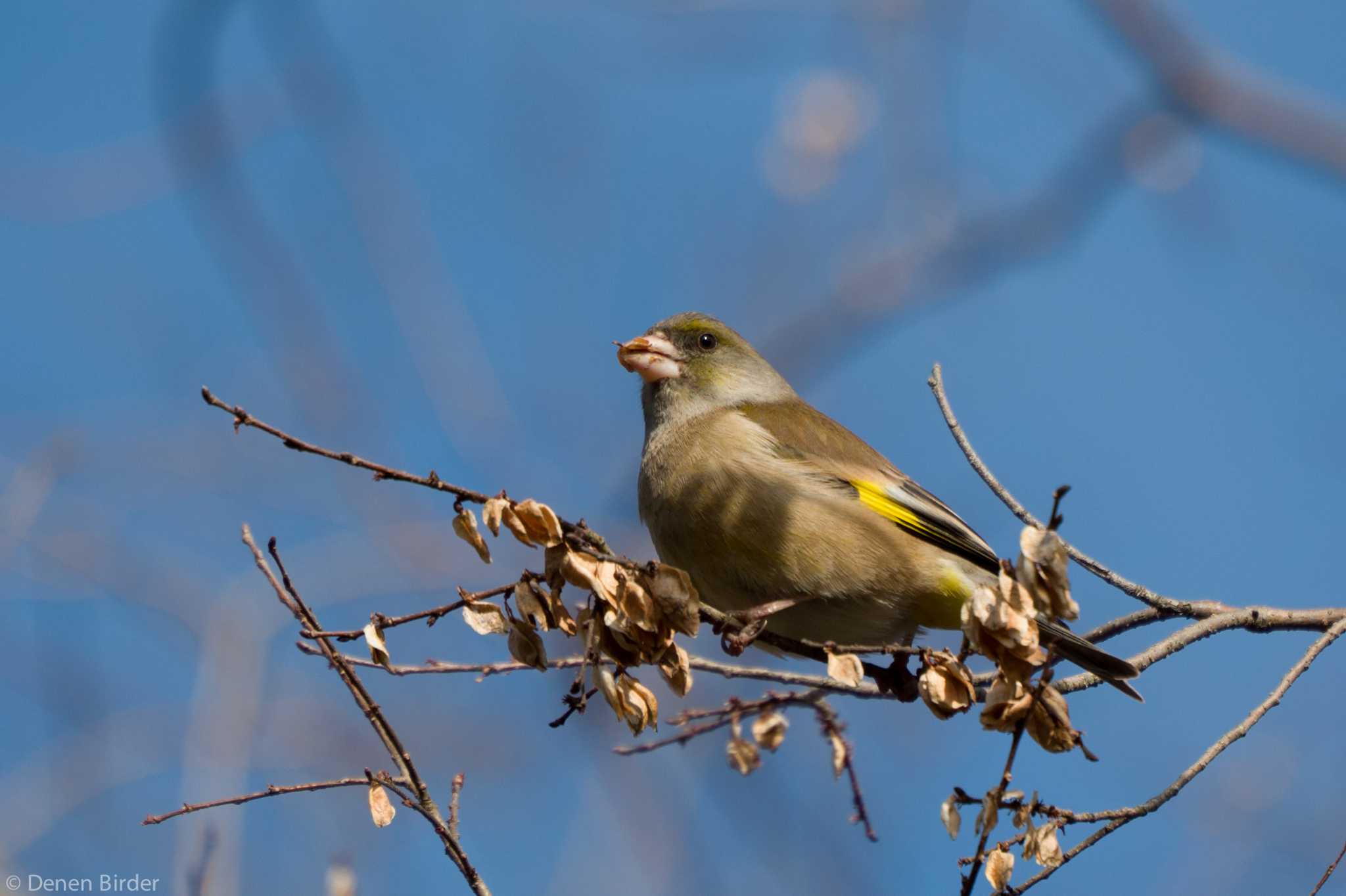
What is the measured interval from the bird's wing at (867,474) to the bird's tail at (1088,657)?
67 centimetres

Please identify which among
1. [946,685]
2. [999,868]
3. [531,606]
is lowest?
[999,868]

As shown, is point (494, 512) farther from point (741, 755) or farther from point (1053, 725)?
point (741, 755)

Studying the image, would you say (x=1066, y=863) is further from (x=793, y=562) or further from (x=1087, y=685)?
(x=793, y=562)

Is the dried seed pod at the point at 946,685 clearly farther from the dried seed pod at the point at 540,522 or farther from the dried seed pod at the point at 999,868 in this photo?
the dried seed pod at the point at 540,522

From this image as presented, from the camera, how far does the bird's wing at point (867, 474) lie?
446 cm

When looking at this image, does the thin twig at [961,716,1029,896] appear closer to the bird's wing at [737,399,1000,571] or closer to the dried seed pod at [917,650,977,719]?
the dried seed pod at [917,650,977,719]

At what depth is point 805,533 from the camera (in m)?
4.20

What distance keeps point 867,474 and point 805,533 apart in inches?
28.3

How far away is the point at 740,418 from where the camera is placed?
4887mm

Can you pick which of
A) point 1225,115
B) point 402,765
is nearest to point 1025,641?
point 402,765

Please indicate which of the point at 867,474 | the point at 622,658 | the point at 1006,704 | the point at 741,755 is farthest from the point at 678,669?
the point at 867,474

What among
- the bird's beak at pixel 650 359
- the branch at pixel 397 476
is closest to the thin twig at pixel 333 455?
the branch at pixel 397 476

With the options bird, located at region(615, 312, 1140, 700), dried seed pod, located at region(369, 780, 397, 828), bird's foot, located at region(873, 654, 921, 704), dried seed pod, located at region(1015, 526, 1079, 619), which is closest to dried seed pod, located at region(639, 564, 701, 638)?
dried seed pod, located at region(1015, 526, 1079, 619)

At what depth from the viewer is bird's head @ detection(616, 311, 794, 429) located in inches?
203
